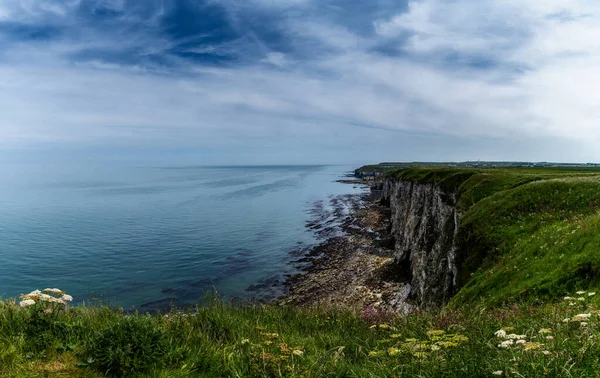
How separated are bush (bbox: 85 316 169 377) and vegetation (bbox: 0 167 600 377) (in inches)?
0.9

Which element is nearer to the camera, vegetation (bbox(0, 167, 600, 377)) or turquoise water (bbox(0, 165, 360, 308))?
vegetation (bbox(0, 167, 600, 377))

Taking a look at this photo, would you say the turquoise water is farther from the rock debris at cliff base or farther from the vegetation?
the vegetation

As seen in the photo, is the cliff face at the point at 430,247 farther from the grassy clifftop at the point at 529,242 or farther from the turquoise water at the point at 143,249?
the turquoise water at the point at 143,249

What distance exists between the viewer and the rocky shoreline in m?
36.8

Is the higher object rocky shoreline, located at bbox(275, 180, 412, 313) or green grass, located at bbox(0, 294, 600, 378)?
green grass, located at bbox(0, 294, 600, 378)

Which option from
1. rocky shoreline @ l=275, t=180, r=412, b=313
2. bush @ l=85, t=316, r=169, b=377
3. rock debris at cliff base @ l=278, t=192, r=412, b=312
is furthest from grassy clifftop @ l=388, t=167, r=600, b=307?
bush @ l=85, t=316, r=169, b=377

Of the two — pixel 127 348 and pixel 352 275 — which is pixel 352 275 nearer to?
pixel 352 275

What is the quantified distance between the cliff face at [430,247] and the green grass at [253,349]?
30.0ft

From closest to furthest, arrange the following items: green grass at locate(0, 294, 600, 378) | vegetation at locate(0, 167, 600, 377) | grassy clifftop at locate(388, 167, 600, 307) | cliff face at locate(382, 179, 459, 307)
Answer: green grass at locate(0, 294, 600, 378), vegetation at locate(0, 167, 600, 377), grassy clifftop at locate(388, 167, 600, 307), cliff face at locate(382, 179, 459, 307)

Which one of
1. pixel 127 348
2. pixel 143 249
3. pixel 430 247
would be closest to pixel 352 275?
pixel 430 247

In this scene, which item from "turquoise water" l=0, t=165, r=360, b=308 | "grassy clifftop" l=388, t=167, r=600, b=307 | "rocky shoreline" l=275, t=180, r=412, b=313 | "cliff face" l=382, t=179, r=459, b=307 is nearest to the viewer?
"grassy clifftop" l=388, t=167, r=600, b=307

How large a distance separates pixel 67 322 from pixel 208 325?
11.1 ft

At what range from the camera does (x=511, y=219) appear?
70.1ft

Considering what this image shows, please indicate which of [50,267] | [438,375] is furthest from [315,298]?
[50,267]
